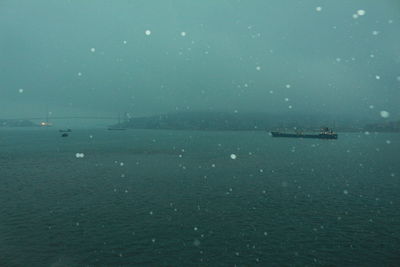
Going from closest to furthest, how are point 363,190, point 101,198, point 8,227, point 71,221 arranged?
point 8,227, point 71,221, point 101,198, point 363,190

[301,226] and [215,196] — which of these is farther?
[215,196]

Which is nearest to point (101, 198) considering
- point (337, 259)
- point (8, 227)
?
point (8, 227)

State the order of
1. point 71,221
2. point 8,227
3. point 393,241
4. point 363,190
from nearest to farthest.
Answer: point 393,241 → point 8,227 → point 71,221 → point 363,190

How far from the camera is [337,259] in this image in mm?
19906

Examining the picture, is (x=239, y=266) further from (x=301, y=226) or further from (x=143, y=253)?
(x=301, y=226)

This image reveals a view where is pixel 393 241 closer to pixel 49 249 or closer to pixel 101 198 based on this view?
pixel 49 249

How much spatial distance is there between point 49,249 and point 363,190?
42142 millimetres

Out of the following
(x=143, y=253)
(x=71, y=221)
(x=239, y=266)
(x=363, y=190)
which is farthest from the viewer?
(x=363, y=190)

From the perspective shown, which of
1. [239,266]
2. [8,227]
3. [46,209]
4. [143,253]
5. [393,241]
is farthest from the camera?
[46,209]

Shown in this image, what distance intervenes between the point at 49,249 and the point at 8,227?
7552mm

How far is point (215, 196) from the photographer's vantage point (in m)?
37.0

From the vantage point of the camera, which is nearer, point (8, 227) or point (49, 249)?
point (49, 249)

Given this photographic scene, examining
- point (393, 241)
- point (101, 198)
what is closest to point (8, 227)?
point (101, 198)

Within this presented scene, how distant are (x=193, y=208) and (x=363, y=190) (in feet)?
90.2
